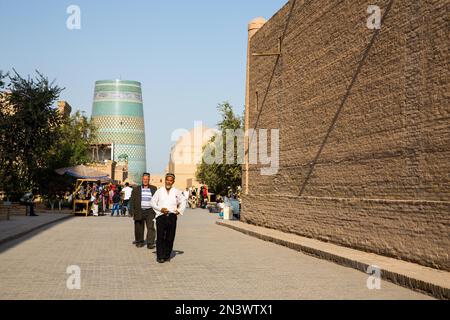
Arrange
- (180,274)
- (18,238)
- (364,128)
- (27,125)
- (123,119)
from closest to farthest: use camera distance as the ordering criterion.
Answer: (180,274) < (364,128) < (18,238) < (27,125) < (123,119)

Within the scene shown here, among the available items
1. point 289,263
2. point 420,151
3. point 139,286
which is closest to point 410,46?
point 420,151

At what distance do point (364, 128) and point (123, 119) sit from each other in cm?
16379

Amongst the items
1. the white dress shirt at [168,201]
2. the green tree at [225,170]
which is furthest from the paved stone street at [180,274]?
the green tree at [225,170]

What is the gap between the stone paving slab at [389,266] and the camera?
10.2m

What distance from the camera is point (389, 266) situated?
491 inches

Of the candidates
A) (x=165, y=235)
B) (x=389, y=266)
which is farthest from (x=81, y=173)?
(x=389, y=266)

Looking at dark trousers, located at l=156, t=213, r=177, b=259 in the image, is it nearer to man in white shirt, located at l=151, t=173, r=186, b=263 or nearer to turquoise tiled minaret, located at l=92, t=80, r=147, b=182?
man in white shirt, located at l=151, t=173, r=186, b=263

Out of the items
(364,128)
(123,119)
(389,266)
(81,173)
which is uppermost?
(123,119)

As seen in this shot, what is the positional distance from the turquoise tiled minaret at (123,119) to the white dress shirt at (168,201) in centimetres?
15992

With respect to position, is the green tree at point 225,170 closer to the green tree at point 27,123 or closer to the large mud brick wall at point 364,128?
the green tree at point 27,123

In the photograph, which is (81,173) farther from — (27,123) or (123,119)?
(123,119)

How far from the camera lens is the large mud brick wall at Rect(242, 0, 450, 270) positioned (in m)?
13.1

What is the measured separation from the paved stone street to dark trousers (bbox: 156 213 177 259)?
0.31m
